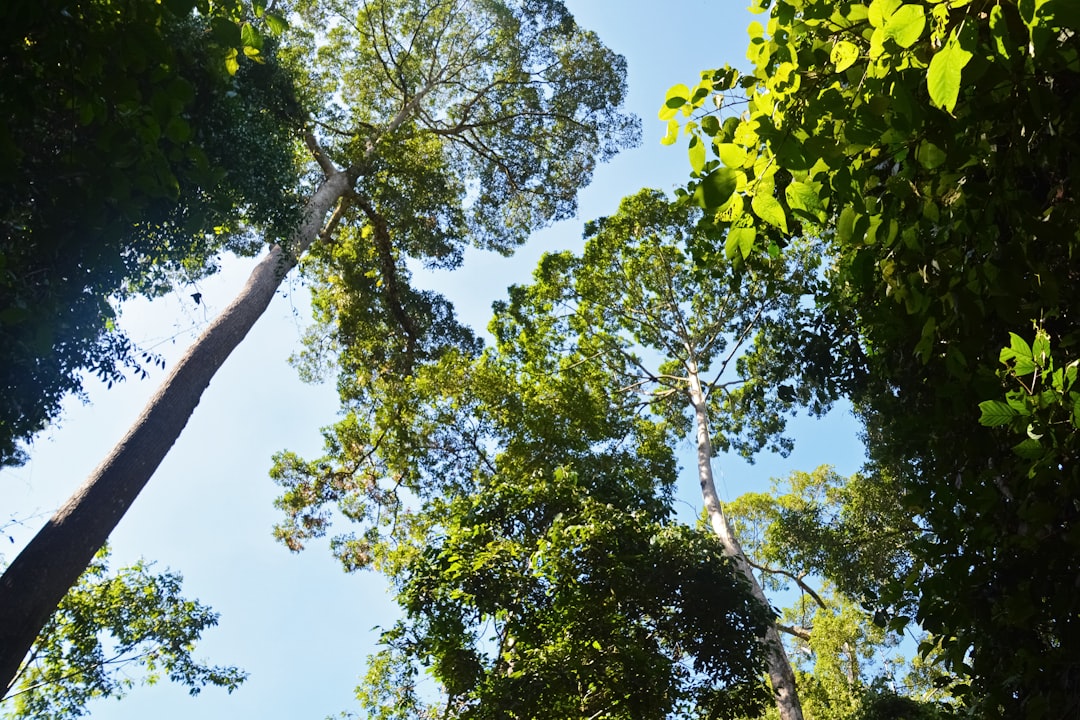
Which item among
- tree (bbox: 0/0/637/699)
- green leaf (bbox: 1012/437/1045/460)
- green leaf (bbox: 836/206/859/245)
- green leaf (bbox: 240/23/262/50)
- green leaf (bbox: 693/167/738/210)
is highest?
tree (bbox: 0/0/637/699)

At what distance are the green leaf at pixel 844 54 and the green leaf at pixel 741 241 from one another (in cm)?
39

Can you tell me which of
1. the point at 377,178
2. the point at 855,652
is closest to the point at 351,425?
the point at 377,178

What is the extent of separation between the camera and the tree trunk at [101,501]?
459 centimetres

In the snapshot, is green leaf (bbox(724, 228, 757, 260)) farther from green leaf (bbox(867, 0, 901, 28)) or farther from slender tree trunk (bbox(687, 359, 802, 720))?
slender tree trunk (bbox(687, 359, 802, 720))

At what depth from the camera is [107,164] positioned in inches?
80.2

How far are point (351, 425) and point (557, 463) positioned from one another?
5.46 m

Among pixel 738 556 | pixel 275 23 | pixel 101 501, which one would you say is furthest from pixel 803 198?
pixel 738 556

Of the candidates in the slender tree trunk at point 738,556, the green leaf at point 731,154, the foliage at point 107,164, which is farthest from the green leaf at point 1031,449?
the slender tree trunk at point 738,556

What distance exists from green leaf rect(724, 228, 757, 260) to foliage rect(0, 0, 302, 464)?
132 centimetres

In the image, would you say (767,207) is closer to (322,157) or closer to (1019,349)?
(1019,349)

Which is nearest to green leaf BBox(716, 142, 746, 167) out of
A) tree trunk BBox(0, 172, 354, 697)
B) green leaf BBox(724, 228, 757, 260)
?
green leaf BBox(724, 228, 757, 260)

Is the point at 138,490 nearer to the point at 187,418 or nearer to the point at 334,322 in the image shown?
the point at 187,418

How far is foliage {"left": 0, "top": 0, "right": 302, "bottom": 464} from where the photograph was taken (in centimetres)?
189

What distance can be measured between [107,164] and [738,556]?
32.2 ft
